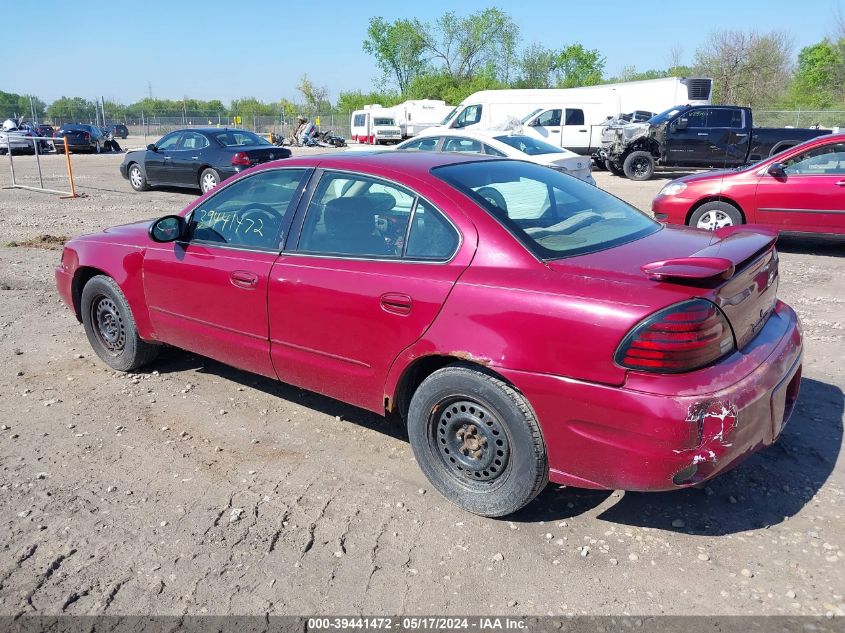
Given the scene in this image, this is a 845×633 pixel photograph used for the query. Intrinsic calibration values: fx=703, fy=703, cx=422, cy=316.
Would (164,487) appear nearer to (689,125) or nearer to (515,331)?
(515,331)

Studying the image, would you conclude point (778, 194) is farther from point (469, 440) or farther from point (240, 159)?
point (240, 159)

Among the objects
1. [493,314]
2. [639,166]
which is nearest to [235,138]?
[639,166]

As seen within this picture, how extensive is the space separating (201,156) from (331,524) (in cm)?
1406

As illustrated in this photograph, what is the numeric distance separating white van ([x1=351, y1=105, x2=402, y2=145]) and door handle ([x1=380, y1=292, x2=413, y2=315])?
119 ft

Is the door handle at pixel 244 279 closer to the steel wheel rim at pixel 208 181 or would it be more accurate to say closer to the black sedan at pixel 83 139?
the steel wheel rim at pixel 208 181

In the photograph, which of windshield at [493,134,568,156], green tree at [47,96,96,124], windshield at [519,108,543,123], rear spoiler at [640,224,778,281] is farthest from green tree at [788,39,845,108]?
green tree at [47,96,96,124]

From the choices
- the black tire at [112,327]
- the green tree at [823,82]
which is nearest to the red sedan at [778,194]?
the black tire at [112,327]

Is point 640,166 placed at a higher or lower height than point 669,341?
higher

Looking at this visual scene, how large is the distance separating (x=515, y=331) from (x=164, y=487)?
198 cm

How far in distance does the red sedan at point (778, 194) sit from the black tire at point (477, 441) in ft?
20.3

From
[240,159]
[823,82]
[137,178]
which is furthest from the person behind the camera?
[823,82]

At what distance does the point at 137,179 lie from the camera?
17.4 metres

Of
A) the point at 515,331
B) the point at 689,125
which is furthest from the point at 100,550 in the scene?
the point at 689,125

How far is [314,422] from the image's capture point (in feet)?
14.1
